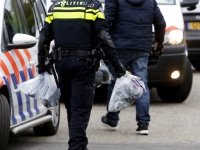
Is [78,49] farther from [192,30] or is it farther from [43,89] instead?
[192,30]

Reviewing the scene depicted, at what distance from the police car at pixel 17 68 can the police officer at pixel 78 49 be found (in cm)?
56

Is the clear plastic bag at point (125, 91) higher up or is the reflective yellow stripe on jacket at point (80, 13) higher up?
the reflective yellow stripe on jacket at point (80, 13)

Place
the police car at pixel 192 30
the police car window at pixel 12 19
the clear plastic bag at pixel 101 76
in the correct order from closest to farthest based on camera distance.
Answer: the clear plastic bag at pixel 101 76
the police car window at pixel 12 19
the police car at pixel 192 30

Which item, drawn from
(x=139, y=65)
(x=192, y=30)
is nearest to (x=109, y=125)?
(x=139, y=65)

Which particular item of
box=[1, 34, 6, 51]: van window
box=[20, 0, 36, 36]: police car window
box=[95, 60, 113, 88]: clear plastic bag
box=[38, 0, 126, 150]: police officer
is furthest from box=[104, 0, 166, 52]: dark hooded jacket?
box=[38, 0, 126, 150]: police officer

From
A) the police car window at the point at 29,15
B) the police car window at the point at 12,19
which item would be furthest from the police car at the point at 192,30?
the police car window at the point at 12,19

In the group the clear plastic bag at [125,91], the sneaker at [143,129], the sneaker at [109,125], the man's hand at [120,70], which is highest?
the man's hand at [120,70]

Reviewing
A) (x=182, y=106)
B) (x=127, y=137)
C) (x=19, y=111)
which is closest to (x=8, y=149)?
(x=19, y=111)

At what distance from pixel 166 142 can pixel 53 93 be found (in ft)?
5.41

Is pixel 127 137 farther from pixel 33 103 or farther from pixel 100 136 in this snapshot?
pixel 33 103

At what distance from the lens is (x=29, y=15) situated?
829cm

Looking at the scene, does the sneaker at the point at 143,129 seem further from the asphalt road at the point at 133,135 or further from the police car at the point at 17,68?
the police car at the point at 17,68

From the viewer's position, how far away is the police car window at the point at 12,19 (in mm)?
7457

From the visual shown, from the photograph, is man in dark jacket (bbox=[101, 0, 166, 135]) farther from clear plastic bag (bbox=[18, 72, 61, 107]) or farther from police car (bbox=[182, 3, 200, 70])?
police car (bbox=[182, 3, 200, 70])
